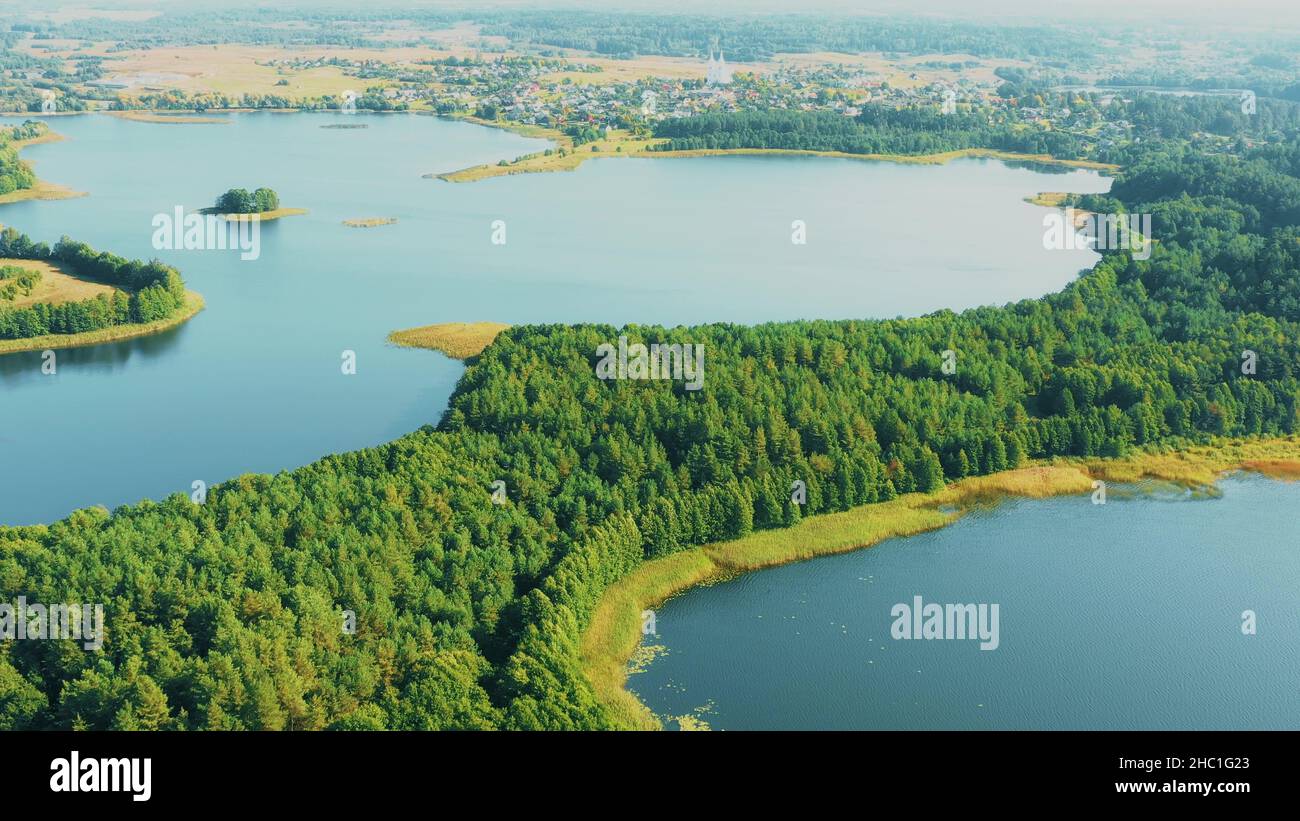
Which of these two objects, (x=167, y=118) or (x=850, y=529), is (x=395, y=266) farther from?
(x=167, y=118)

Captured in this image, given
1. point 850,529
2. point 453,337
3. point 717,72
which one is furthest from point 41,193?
point 717,72

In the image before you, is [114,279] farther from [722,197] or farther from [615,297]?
[722,197]

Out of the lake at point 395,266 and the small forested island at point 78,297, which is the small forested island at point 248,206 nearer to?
the lake at point 395,266

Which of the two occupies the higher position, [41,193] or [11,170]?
[11,170]

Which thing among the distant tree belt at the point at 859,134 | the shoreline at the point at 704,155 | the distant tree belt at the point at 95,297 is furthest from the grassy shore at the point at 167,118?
the distant tree belt at the point at 95,297

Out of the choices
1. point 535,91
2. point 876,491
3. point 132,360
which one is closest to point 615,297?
point 132,360

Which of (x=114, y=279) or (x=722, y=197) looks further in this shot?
(x=722, y=197)
